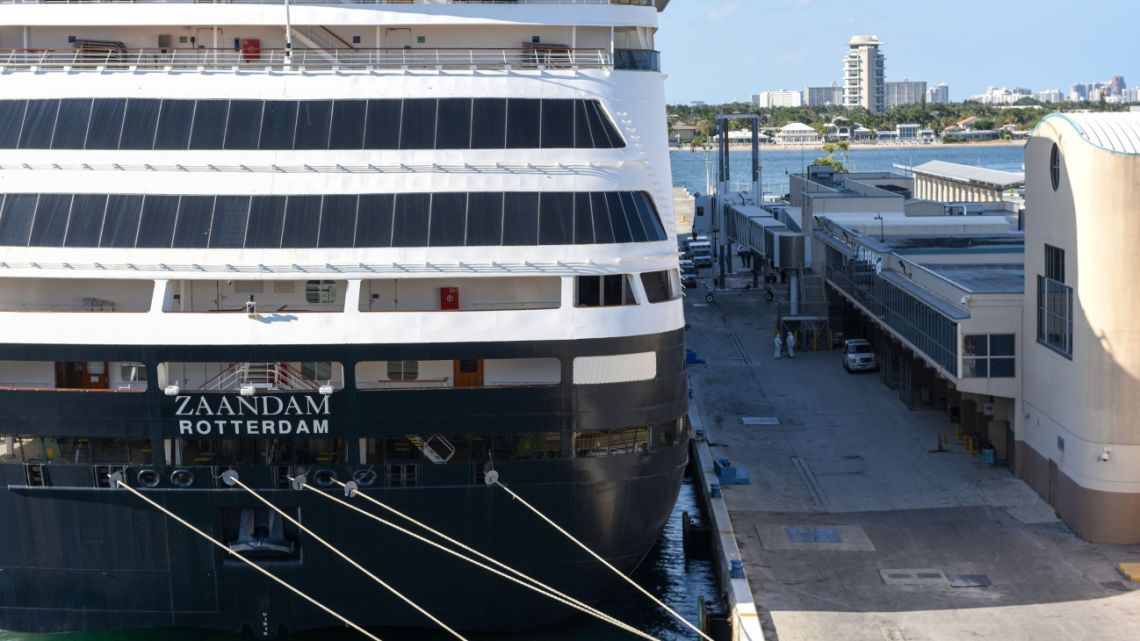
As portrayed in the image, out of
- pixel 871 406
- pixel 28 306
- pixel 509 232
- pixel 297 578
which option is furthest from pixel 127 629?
pixel 871 406

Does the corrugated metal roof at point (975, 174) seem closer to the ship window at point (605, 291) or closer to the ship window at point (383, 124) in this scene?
the ship window at point (605, 291)

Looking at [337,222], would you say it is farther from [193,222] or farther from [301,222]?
[193,222]

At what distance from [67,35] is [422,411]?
10.4 meters

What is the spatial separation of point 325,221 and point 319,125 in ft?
5.93

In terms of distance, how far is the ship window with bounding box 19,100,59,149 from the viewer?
26922 millimetres

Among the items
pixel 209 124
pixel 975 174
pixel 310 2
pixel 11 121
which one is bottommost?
pixel 975 174

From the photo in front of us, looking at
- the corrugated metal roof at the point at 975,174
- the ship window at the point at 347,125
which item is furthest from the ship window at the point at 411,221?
the corrugated metal roof at the point at 975,174

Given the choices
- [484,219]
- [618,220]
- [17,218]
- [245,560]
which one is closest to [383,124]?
[484,219]

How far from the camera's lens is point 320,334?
25.0 meters

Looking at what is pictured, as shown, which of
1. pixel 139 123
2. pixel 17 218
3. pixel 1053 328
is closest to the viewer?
pixel 17 218

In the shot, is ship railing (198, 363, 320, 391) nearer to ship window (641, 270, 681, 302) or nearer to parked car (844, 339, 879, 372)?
ship window (641, 270, 681, 302)

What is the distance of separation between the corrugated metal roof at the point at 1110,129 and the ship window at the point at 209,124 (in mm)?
16644

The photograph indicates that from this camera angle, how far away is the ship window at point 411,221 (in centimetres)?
2562

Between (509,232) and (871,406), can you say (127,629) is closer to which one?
(509,232)
